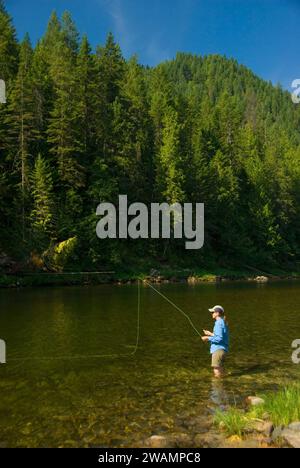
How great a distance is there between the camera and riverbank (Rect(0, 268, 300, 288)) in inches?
1587

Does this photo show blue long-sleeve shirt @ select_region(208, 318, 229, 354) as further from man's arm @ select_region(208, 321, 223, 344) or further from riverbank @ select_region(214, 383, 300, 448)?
riverbank @ select_region(214, 383, 300, 448)

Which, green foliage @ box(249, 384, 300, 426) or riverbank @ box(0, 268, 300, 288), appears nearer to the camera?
green foliage @ box(249, 384, 300, 426)

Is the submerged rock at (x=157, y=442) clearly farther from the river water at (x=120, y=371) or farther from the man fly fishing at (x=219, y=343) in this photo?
the man fly fishing at (x=219, y=343)

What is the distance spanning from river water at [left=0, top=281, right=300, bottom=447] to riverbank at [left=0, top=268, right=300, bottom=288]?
15082 mm

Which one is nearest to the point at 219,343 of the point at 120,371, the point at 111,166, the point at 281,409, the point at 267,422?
the point at 120,371

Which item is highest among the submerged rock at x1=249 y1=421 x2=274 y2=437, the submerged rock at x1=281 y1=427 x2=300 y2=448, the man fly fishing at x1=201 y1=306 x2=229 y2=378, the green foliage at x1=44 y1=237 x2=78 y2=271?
the green foliage at x1=44 y1=237 x2=78 y2=271

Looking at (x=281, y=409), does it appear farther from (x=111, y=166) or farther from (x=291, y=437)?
(x=111, y=166)

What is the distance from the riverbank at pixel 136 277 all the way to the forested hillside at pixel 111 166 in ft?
4.95

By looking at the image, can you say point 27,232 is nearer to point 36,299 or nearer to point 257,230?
point 36,299

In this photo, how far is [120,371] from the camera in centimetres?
1308

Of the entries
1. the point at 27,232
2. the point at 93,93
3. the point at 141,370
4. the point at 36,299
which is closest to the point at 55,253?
the point at 27,232

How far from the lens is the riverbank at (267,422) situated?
25.1ft

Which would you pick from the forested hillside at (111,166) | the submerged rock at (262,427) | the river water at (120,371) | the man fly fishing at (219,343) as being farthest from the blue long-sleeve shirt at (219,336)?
the forested hillside at (111,166)

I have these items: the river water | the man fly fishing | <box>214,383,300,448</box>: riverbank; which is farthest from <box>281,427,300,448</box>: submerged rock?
the man fly fishing
